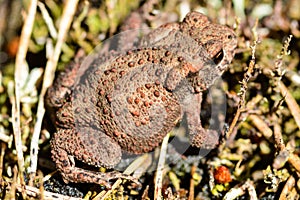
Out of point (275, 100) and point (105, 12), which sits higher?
point (105, 12)

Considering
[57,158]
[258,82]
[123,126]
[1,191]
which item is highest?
[258,82]

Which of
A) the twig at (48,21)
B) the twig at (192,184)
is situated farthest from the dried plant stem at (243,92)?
the twig at (48,21)

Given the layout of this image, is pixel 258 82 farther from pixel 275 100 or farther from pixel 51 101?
pixel 51 101

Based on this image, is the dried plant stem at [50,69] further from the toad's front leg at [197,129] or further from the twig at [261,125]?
the twig at [261,125]

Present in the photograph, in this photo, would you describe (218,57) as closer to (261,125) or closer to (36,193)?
(261,125)

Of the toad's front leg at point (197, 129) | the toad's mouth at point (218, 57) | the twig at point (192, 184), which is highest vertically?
the toad's mouth at point (218, 57)

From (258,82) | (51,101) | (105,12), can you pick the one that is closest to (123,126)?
Answer: (51,101)

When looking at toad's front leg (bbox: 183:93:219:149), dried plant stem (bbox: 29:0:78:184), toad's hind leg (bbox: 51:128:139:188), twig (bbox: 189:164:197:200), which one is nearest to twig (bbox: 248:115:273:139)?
toad's front leg (bbox: 183:93:219:149)
